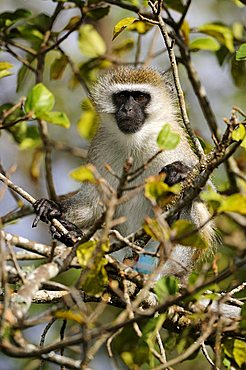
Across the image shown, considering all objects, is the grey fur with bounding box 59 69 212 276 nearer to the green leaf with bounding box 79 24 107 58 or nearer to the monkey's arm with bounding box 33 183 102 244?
the monkey's arm with bounding box 33 183 102 244

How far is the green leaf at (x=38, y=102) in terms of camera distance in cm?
438

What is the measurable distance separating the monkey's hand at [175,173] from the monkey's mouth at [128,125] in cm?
100

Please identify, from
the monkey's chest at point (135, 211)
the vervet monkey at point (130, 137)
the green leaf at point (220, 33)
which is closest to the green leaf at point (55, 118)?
the vervet monkey at point (130, 137)

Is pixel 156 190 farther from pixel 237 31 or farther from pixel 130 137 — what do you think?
pixel 237 31

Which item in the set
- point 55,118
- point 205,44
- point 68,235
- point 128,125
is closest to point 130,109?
point 128,125

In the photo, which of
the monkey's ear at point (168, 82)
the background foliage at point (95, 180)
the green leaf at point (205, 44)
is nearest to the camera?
the background foliage at point (95, 180)

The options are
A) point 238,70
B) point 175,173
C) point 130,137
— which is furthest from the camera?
point 130,137

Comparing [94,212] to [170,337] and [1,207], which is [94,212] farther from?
[1,207]

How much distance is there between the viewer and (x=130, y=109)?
262 inches

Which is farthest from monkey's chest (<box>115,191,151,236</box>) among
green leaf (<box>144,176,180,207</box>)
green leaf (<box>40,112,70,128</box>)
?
green leaf (<box>144,176,180,207</box>)

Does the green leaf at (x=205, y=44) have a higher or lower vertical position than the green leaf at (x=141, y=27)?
lower

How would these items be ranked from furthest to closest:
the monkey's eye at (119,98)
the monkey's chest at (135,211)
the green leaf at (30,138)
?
the monkey's eye at (119,98), the monkey's chest at (135,211), the green leaf at (30,138)

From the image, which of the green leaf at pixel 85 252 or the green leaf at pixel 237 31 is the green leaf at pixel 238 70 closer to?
the green leaf at pixel 237 31

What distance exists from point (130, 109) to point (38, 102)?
2340mm
